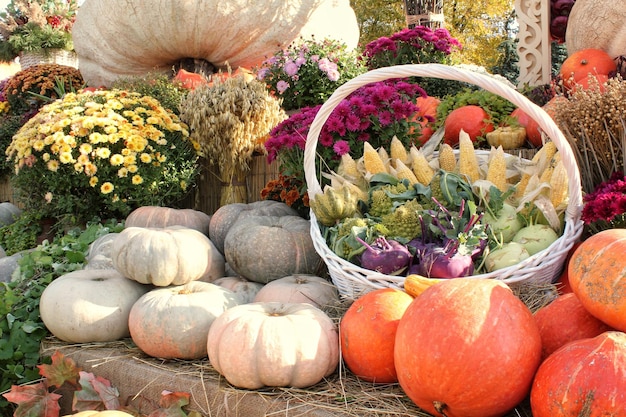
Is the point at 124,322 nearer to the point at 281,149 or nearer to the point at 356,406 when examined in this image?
the point at 356,406

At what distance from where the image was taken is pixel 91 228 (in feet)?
12.6

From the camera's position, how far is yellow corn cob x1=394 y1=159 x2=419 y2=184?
297 centimetres

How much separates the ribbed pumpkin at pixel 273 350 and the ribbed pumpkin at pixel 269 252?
0.90 metres

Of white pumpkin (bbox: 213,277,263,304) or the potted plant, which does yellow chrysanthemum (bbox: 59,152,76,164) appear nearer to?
white pumpkin (bbox: 213,277,263,304)

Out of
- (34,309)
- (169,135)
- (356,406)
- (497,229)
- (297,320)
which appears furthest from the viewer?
(169,135)

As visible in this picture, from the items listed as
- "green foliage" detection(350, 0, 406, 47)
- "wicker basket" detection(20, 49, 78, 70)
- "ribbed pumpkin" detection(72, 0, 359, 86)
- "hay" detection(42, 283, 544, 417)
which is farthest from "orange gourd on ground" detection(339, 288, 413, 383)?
"green foliage" detection(350, 0, 406, 47)

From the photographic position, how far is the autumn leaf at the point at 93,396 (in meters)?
2.22

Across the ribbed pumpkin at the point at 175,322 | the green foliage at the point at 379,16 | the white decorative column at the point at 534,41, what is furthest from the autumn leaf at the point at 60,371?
the green foliage at the point at 379,16

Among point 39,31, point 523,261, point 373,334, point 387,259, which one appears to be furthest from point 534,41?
point 39,31

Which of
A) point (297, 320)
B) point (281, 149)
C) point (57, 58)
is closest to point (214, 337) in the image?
point (297, 320)

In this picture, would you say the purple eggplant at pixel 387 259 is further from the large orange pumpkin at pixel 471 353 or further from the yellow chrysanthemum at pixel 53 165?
the yellow chrysanthemum at pixel 53 165

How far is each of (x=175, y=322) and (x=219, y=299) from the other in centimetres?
22

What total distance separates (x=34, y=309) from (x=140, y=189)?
1.48m

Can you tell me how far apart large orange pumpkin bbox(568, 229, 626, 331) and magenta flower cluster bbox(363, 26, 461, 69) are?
3475 mm
